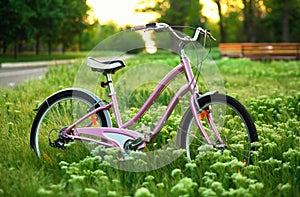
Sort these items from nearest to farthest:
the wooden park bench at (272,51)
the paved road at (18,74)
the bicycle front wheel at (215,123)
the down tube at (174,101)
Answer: the bicycle front wheel at (215,123) → the down tube at (174,101) → the paved road at (18,74) → the wooden park bench at (272,51)

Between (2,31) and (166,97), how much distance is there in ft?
70.2

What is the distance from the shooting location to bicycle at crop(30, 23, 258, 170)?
3.92 m

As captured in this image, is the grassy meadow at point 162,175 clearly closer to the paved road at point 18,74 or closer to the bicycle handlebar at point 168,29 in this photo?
the bicycle handlebar at point 168,29

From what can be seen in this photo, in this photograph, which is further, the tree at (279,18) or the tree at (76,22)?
the tree at (279,18)

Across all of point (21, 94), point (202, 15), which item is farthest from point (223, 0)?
point (21, 94)

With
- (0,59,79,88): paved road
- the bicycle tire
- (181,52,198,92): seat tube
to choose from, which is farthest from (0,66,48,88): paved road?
(181,52,198,92): seat tube

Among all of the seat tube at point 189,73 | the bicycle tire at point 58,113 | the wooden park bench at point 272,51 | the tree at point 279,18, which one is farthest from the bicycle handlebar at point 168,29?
the tree at point 279,18

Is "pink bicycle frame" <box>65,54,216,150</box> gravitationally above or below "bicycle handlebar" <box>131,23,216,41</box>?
below

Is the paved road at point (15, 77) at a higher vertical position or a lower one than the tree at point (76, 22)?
lower

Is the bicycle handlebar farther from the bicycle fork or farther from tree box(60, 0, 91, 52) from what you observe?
tree box(60, 0, 91, 52)

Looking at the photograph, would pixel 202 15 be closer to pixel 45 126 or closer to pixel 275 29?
pixel 275 29

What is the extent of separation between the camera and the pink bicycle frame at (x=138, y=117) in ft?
13.0

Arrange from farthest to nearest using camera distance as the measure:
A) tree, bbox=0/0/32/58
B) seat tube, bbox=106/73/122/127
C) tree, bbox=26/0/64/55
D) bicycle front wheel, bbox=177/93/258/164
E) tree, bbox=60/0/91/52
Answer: tree, bbox=60/0/91/52 < tree, bbox=26/0/64/55 < tree, bbox=0/0/32/58 < seat tube, bbox=106/73/122/127 < bicycle front wheel, bbox=177/93/258/164

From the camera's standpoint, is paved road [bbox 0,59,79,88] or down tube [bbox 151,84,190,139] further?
paved road [bbox 0,59,79,88]
